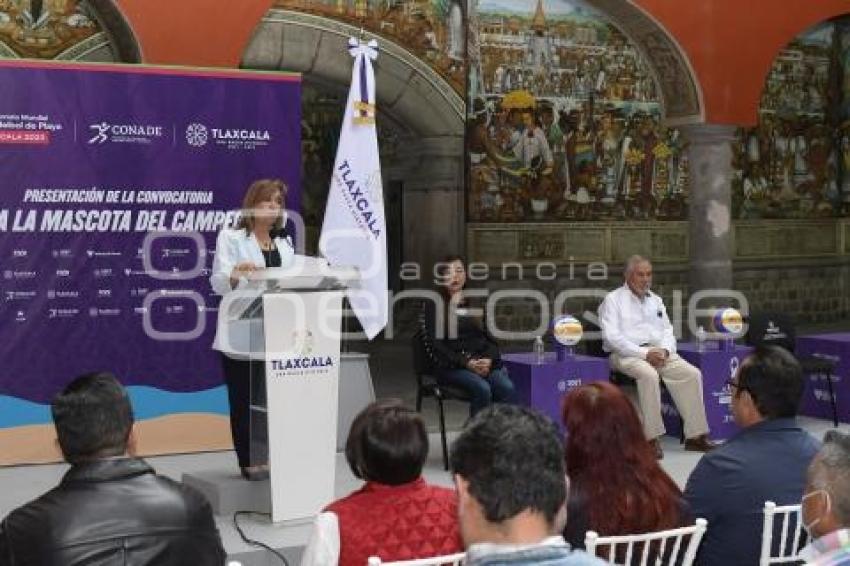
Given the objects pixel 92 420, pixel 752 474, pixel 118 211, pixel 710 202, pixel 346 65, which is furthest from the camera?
pixel 710 202

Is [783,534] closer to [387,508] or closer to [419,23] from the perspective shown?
[387,508]

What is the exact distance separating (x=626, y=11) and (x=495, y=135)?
2628 millimetres

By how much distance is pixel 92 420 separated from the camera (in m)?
2.44

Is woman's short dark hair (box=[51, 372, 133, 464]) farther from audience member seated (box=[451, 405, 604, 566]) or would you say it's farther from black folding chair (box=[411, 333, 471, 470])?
black folding chair (box=[411, 333, 471, 470])

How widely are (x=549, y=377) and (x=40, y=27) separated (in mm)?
4691

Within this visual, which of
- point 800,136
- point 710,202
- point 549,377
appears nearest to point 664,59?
point 710,202

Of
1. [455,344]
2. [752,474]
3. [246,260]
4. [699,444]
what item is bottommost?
[699,444]

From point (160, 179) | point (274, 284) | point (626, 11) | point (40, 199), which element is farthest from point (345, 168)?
point (626, 11)

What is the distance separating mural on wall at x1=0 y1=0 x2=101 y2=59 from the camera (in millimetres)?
8352

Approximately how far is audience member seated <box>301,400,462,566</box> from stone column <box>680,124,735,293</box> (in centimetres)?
865

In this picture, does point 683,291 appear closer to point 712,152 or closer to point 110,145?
point 712,152

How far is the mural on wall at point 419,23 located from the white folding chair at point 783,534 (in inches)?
306

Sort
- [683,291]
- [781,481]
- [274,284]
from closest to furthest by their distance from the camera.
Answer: [781,481], [274,284], [683,291]

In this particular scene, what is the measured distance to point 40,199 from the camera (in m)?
6.23
